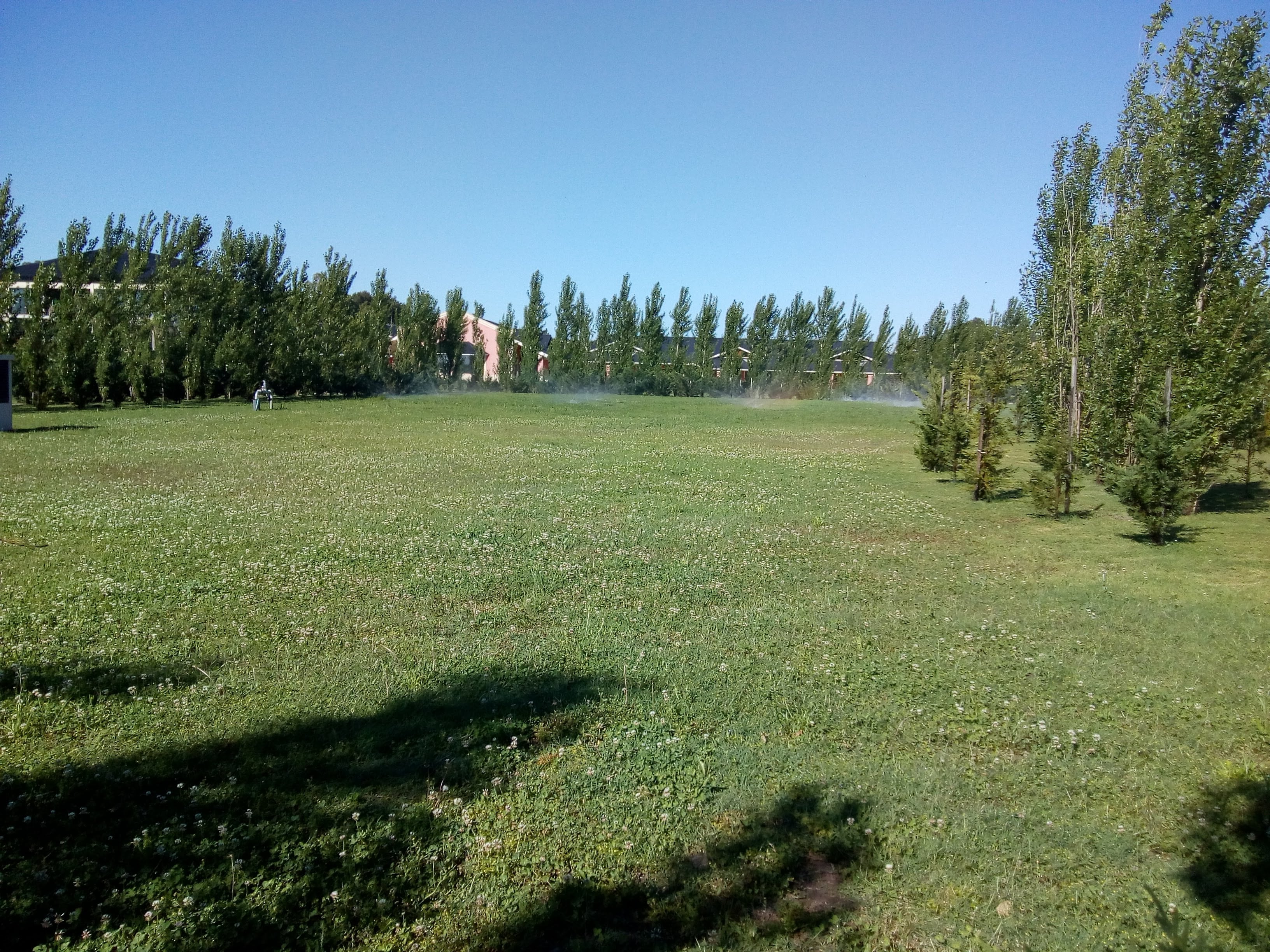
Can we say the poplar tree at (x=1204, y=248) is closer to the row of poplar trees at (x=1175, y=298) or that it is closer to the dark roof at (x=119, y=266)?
the row of poplar trees at (x=1175, y=298)

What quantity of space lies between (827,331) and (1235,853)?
239 feet

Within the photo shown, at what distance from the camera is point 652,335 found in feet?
239

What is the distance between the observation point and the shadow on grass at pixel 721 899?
3.80 meters

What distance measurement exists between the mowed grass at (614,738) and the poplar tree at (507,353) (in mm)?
56651

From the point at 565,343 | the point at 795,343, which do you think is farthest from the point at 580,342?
the point at 795,343

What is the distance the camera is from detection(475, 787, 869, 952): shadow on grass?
3.80 meters

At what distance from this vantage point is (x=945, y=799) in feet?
16.4

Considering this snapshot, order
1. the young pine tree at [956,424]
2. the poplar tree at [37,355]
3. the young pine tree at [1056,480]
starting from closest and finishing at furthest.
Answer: the young pine tree at [1056,480] → the young pine tree at [956,424] → the poplar tree at [37,355]

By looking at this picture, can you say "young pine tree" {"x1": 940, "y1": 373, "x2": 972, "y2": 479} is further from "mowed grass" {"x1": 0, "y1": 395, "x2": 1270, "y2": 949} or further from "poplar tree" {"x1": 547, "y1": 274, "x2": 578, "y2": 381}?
"poplar tree" {"x1": 547, "y1": 274, "x2": 578, "y2": 381}

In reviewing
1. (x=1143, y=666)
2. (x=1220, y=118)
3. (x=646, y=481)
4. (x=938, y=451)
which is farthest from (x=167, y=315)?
(x=1143, y=666)

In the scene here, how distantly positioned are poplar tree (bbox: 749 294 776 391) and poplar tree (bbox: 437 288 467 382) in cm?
2433

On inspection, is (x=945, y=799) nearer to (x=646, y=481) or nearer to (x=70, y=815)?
(x=70, y=815)

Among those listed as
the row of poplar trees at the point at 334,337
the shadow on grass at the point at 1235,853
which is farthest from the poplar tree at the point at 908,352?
the shadow on grass at the point at 1235,853

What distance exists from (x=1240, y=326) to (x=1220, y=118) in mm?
4824
